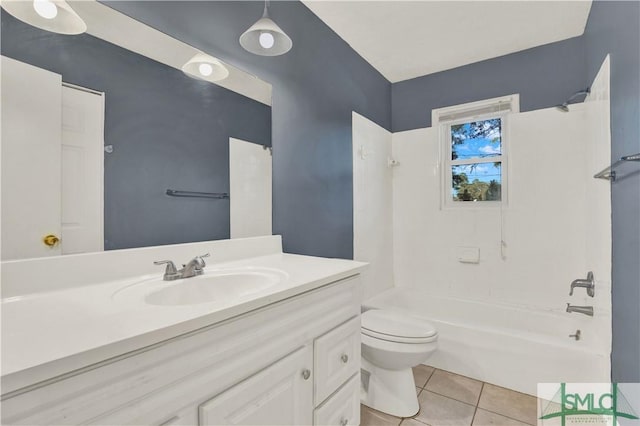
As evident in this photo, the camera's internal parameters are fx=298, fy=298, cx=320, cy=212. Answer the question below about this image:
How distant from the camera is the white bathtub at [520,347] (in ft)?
5.66

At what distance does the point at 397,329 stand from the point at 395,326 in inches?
1.8

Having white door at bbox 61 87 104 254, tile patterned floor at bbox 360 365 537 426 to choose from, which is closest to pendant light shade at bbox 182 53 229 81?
white door at bbox 61 87 104 254

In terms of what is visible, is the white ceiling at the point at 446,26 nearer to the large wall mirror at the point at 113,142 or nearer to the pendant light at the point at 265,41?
the pendant light at the point at 265,41

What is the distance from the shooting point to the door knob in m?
0.93

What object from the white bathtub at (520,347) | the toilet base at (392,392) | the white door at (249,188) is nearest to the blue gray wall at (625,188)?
the white bathtub at (520,347)

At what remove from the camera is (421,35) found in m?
2.25

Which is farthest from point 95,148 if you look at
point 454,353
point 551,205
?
point 551,205

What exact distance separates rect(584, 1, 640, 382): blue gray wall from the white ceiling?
0.51 m

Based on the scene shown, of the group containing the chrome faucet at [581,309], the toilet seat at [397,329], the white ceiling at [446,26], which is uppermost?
the white ceiling at [446,26]

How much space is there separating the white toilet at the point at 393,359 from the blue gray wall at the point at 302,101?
2.11 ft

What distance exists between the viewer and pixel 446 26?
2.13 metres

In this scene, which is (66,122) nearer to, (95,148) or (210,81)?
(95,148)

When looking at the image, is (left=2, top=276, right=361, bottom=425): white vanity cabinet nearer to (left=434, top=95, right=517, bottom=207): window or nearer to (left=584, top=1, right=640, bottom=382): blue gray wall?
(left=584, top=1, right=640, bottom=382): blue gray wall

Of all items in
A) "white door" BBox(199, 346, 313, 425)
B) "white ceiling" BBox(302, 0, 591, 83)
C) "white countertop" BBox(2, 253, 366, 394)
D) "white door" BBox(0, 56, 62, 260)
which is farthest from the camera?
"white ceiling" BBox(302, 0, 591, 83)
